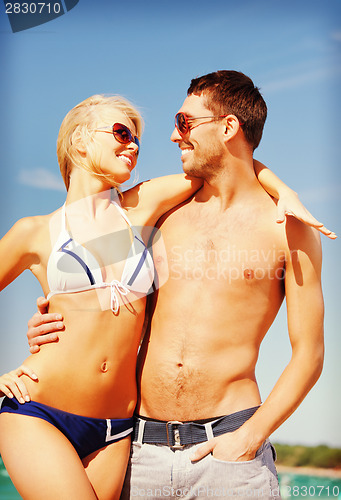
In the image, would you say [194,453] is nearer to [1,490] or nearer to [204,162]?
[204,162]

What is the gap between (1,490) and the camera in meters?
13.3

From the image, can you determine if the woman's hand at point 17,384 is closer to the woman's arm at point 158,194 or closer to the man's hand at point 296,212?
the woman's arm at point 158,194

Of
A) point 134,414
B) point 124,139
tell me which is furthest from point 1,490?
point 124,139

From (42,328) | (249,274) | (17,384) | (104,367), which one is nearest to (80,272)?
(42,328)

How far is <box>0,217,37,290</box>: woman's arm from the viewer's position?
11.2 ft

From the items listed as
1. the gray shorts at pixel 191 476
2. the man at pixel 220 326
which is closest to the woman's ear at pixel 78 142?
the man at pixel 220 326

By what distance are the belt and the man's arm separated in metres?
0.06

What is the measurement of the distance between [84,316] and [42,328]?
10.9 inches

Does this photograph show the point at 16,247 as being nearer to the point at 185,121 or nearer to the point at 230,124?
the point at 185,121

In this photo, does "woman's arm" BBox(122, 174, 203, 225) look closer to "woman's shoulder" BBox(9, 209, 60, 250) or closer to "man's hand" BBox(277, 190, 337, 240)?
"woman's shoulder" BBox(9, 209, 60, 250)

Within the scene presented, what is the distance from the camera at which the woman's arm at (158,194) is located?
3850mm

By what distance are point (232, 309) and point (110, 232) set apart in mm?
989

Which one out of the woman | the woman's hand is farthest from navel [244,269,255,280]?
the woman's hand

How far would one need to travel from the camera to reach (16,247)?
3.43 m
